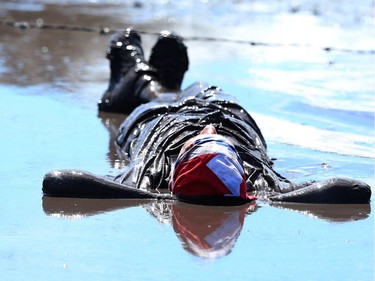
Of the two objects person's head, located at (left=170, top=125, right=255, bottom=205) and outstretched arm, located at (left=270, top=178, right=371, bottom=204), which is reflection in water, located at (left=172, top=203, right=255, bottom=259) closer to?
person's head, located at (left=170, top=125, right=255, bottom=205)

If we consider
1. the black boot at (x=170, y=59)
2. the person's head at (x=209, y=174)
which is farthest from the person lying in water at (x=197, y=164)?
the black boot at (x=170, y=59)

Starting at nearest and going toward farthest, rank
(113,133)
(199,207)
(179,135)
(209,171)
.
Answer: (209,171), (199,207), (179,135), (113,133)

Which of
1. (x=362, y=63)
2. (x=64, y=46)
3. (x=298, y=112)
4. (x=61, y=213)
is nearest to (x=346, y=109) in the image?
(x=298, y=112)

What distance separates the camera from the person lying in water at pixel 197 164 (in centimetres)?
450

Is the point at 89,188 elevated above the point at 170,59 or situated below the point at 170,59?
above

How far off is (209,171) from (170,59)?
108 inches

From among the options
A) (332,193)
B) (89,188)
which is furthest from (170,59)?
(332,193)

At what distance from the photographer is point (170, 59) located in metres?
7.06

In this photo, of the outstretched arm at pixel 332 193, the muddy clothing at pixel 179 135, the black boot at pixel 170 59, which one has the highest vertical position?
the outstretched arm at pixel 332 193

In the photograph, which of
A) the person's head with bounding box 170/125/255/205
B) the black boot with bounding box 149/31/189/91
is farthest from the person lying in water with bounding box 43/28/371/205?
the black boot with bounding box 149/31/189/91

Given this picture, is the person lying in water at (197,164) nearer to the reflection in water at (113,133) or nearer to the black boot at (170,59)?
the reflection in water at (113,133)

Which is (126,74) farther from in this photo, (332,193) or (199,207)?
(332,193)

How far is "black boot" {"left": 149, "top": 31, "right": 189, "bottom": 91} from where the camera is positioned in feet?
23.2

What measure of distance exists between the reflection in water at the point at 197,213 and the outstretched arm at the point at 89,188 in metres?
0.03
